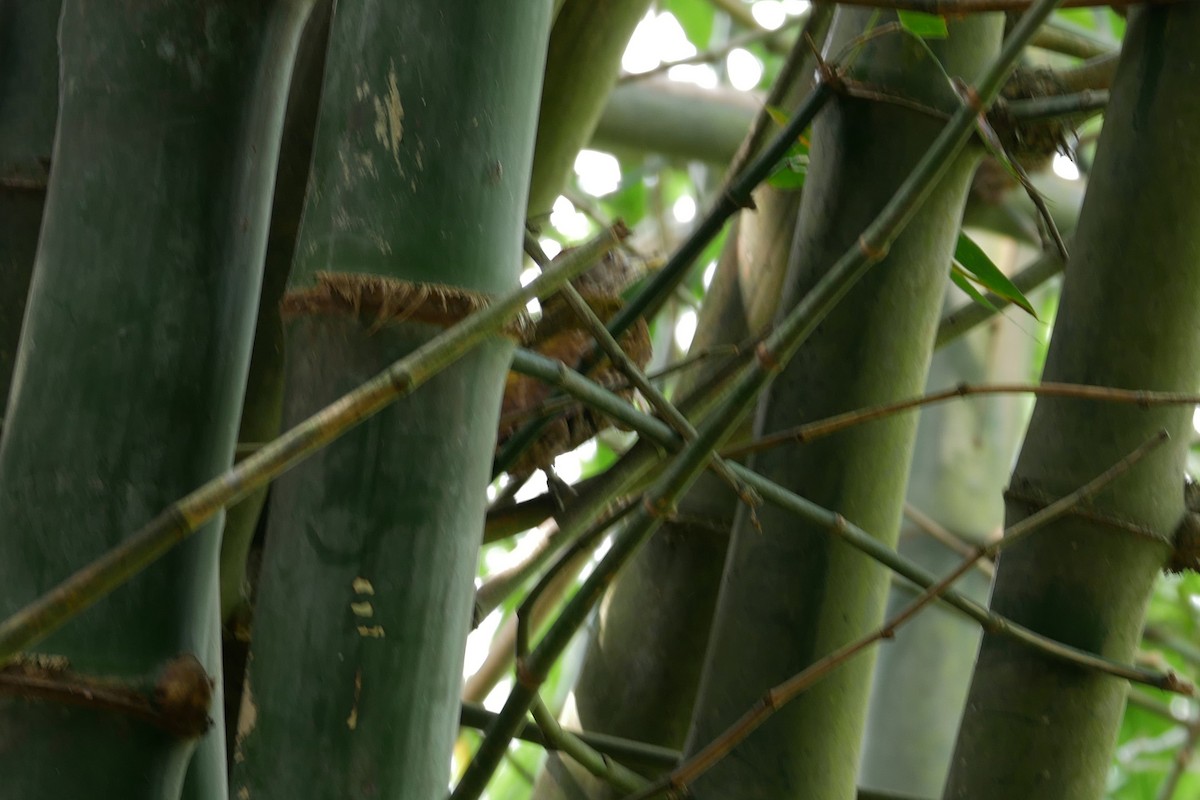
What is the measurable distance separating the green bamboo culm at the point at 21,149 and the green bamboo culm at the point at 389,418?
0.14m

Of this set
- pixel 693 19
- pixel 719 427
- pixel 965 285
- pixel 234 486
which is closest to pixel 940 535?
pixel 965 285

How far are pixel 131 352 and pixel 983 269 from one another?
34 cm

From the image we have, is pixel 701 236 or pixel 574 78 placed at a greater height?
pixel 574 78

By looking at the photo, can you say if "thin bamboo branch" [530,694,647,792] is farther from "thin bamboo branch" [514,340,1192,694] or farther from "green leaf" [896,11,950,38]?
"green leaf" [896,11,950,38]

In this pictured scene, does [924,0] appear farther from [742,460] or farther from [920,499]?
[920,499]

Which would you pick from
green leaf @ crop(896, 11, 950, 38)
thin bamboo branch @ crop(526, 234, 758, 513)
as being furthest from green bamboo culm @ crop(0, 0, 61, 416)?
green leaf @ crop(896, 11, 950, 38)

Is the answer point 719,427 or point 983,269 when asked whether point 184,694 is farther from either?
point 983,269

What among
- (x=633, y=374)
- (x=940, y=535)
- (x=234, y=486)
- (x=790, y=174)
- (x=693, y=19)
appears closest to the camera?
(x=234, y=486)

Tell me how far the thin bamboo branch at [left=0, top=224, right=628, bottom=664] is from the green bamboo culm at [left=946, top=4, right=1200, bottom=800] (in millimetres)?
302

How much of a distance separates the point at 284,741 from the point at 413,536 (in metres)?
0.06

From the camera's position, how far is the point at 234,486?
0.28m

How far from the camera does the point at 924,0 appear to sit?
1.47ft

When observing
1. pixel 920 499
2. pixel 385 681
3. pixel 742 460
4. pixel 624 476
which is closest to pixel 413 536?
pixel 385 681

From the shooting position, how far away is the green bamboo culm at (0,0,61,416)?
0.44 metres
